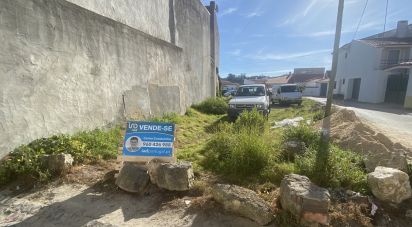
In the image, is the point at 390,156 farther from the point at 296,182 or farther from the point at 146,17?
the point at 146,17

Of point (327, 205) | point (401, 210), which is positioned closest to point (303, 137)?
point (401, 210)

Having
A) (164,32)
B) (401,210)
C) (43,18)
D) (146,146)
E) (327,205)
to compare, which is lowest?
(401,210)

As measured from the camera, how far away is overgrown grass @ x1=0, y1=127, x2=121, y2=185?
417 centimetres

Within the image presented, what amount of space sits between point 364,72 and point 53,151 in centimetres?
2900

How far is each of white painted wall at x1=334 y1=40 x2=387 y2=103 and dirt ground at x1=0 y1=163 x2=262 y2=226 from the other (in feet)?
83.6

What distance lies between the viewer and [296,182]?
3.41m

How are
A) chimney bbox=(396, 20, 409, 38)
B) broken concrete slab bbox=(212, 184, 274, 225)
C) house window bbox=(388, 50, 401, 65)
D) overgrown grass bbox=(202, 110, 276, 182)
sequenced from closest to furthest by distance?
broken concrete slab bbox=(212, 184, 274, 225), overgrown grass bbox=(202, 110, 276, 182), house window bbox=(388, 50, 401, 65), chimney bbox=(396, 20, 409, 38)

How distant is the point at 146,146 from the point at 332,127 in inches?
210

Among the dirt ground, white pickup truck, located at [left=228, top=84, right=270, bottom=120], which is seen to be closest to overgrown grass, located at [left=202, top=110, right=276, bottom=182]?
the dirt ground

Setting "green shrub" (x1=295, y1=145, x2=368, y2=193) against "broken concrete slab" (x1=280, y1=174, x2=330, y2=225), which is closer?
"broken concrete slab" (x1=280, y1=174, x2=330, y2=225)

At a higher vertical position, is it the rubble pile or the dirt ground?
the rubble pile

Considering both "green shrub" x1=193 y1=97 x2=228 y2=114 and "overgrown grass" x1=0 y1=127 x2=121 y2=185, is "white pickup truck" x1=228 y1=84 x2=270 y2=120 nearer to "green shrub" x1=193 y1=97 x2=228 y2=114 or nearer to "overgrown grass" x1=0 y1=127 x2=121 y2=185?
"green shrub" x1=193 y1=97 x2=228 y2=114

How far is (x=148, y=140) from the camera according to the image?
4359 mm

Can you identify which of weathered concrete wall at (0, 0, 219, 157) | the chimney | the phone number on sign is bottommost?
the phone number on sign
